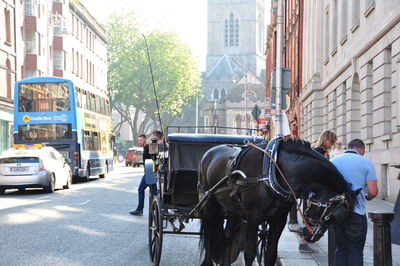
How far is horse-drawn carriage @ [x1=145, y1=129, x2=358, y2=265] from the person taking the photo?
240 inches

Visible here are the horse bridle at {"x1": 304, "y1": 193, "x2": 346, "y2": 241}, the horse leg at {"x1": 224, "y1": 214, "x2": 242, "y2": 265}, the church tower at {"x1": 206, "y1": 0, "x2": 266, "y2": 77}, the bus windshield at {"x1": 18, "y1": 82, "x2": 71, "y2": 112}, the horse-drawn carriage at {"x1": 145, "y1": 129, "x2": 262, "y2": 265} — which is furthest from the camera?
the church tower at {"x1": 206, "y1": 0, "x2": 266, "y2": 77}

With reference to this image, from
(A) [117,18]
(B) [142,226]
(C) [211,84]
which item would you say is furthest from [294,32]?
(C) [211,84]

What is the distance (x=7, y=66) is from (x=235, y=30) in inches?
Result: 3305

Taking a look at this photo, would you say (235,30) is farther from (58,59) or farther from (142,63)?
(58,59)

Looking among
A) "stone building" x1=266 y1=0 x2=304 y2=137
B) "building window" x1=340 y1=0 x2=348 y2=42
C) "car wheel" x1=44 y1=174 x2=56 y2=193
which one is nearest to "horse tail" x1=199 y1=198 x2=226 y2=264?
"car wheel" x1=44 y1=174 x2=56 y2=193

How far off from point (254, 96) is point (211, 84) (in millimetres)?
14083

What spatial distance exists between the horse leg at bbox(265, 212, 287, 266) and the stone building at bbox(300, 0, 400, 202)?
10219 millimetres

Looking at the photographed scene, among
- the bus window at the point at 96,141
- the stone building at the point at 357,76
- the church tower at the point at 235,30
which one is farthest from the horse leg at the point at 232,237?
the church tower at the point at 235,30

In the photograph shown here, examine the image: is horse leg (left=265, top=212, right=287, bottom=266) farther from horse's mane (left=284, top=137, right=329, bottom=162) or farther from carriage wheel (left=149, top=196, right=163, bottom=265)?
carriage wheel (left=149, top=196, right=163, bottom=265)

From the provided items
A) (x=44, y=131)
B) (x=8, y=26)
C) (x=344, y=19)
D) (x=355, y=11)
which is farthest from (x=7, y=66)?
(x=355, y=11)

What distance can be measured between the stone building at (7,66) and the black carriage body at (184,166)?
112 feet

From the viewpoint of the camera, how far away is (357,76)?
22.8 m

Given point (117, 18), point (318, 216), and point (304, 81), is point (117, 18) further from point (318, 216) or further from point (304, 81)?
point (318, 216)

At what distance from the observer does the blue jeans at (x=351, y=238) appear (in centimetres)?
673
